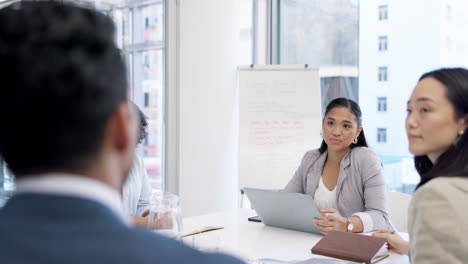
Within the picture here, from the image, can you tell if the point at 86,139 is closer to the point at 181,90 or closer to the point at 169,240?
the point at 169,240

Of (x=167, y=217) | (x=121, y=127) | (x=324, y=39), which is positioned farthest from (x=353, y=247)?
(x=324, y=39)

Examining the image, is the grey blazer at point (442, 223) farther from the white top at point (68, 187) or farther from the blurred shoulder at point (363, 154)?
the blurred shoulder at point (363, 154)

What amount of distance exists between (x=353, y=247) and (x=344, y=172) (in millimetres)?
908

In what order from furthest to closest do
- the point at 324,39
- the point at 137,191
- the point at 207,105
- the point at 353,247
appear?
the point at 324,39
the point at 207,105
the point at 137,191
the point at 353,247

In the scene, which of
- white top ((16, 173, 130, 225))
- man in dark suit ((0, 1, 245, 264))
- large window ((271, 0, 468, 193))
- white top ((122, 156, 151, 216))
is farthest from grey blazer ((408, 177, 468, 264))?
large window ((271, 0, 468, 193))

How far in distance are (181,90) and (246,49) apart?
3.55 feet

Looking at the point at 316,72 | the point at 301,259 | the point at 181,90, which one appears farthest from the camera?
the point at 316,72

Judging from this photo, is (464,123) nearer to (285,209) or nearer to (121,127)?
(285,209)

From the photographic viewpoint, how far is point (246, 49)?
15.9 feet

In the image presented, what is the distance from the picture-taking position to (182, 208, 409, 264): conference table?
1848mm

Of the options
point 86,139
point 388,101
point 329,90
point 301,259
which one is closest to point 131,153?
point 86,139

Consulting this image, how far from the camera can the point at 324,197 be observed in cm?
273

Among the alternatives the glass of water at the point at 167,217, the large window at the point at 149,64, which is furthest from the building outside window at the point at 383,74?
the glass of water at the point at 167,217

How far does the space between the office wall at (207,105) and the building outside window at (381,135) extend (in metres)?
1.35
